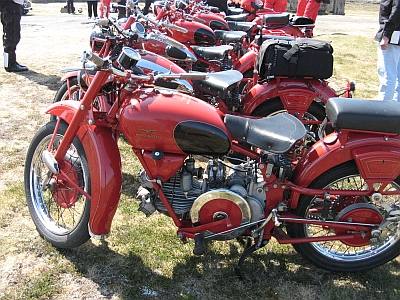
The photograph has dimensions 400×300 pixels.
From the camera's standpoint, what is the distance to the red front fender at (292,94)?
4.29 m

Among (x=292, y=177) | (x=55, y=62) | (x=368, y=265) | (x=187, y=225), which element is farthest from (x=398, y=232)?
(x=55, y=62)

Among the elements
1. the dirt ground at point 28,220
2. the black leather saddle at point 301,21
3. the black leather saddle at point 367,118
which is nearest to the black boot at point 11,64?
the dirt ground at point 28,220

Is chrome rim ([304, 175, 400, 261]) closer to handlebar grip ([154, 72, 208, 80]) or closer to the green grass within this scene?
handlebar grip ([154, 72, 208, 80])

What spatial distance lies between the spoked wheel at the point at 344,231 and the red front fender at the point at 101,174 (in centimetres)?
113

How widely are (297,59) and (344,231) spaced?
1.89m

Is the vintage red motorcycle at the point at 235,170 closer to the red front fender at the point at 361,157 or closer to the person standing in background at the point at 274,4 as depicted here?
the red front fender at the point at 361,157

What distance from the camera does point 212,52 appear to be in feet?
17.0

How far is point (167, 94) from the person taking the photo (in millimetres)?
2605

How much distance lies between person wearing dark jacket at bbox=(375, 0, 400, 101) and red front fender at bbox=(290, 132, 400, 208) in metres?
2.42

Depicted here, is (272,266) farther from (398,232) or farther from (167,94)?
(167,94)

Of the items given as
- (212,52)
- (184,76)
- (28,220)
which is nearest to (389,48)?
(212,52)

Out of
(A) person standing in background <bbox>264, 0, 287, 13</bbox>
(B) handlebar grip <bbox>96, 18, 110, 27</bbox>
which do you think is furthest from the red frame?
(A) person standing in background <bbox>264, 0, 287, 13</bbox>

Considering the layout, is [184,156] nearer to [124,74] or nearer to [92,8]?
[124,74]

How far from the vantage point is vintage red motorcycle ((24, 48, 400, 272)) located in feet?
8.39
